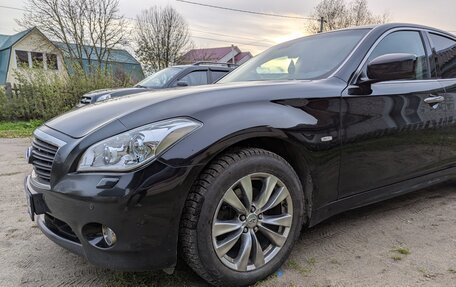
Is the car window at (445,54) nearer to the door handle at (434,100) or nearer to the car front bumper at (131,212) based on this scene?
the door handle at (434,100)

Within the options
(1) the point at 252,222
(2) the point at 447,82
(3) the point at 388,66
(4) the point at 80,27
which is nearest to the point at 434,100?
(2) the point at 447,82

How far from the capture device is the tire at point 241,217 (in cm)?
193

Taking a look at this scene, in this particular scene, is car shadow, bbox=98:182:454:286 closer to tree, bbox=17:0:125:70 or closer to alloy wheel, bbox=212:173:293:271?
alloy wheel, bbox=212:173:293:271

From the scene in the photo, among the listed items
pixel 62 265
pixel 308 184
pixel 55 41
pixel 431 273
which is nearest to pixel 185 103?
pixel 308 184

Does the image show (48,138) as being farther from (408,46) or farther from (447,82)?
(447,82)

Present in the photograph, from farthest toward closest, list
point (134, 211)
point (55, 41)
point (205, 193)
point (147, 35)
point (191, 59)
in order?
point (191, 59)
point (147, 35)
point (55, 41)
point (205, 193)
point (134, 211)

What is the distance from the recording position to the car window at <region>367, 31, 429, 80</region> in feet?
9.71

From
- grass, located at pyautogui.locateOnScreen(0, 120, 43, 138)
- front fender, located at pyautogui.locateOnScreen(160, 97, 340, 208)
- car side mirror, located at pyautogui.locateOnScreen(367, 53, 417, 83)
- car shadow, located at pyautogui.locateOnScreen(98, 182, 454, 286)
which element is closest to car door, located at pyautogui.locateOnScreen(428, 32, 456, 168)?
car shadow, located at pyautogui.locateOnScreen(98, 182, 454, 286)

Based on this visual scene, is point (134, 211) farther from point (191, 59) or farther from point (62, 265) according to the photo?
point (191, 59)

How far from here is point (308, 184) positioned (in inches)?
93.4

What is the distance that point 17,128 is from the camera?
1016 centimetres

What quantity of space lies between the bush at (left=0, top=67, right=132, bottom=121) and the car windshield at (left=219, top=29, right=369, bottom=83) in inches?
346

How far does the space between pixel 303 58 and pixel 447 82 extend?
4.37 ft

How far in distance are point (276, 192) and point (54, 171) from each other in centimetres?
123
